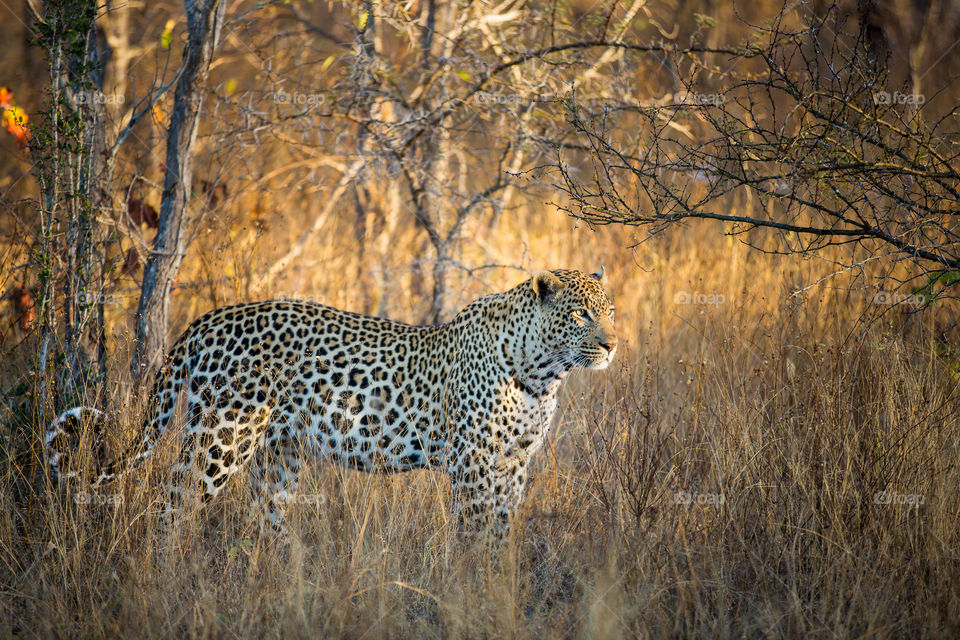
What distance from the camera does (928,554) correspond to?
4.45m

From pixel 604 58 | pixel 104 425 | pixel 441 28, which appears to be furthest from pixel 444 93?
pixel 104 425

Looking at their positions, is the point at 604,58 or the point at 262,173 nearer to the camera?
the point at 604,58

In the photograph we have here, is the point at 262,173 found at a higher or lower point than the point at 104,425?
higher

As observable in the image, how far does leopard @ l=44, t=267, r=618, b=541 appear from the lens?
532 cm

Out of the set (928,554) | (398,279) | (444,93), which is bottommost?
(928,554)

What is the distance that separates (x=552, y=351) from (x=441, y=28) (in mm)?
4909

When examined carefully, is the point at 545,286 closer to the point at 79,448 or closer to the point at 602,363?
the point at 602,363

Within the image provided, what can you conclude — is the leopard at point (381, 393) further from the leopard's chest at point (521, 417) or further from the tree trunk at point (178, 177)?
the tree trunk at point (178, 177)

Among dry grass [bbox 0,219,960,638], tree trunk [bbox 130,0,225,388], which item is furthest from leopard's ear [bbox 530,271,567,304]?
tree trunk [bbox 130,0,225,388]

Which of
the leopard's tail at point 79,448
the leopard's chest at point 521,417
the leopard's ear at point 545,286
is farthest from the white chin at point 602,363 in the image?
the leopard's tail at point 79,448

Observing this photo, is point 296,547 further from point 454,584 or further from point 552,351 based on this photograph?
point 552,351

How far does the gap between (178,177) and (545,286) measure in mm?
3203

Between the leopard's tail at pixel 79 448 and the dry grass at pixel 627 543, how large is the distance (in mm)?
152

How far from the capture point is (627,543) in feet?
15.6
